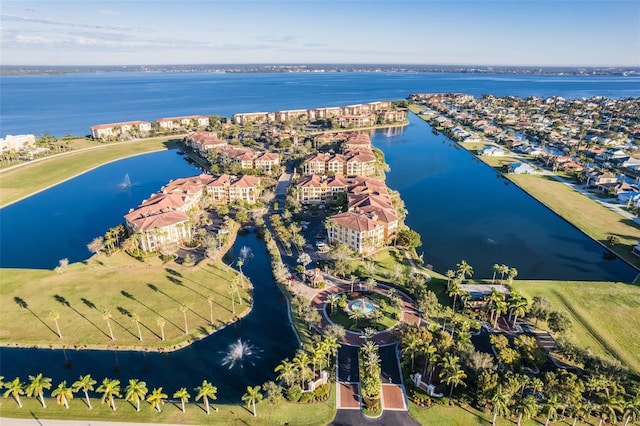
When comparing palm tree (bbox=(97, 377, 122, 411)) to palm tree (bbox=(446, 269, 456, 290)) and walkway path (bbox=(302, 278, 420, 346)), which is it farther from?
palm tree (bbox=(446, 269, 456, 290))

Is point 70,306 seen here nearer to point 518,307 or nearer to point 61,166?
point 518,307

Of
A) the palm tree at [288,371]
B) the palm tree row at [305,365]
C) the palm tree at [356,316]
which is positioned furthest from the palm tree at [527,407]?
the palm tree at [288,371]

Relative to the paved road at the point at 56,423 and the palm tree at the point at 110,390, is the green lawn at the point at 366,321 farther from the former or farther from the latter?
the palm tree at the point at 110,390

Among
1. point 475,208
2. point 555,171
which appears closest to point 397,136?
point 555,171

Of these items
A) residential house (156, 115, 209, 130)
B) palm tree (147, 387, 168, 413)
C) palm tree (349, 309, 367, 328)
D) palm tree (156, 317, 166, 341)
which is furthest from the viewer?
residential house (156, 115, 209, 130)

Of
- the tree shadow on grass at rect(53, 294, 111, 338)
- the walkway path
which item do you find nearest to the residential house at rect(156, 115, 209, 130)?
the tree shadow on grass at rect(53, 294, 111, 338)

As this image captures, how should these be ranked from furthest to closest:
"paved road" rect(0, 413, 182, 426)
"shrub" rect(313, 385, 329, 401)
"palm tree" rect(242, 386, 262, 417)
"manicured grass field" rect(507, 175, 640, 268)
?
"manicured grass field" rect(507, 175, 640, 268)
"shrub" rect(313, 385, 329, 401)
"palm tree" rect(242, 386, 262, 417)
"paved road" rect(0, 413, 182, 426)
